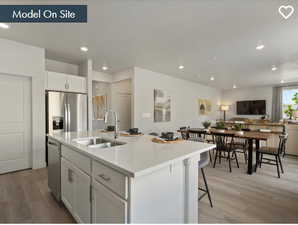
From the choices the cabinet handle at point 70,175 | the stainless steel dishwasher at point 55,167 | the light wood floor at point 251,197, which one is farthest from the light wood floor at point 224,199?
the cabinet handle at point 70,175

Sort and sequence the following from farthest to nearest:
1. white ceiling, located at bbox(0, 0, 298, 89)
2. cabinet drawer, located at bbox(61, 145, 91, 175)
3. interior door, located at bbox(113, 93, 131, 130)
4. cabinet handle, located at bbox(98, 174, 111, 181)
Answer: interior door, located at bbox(113, 93, 131, 130) < white ceiling, located at bbox(0, 0, 298, 89) < cabinet drawer, located at bbox(61, 145, 91, 175) < cabinet handle, located at bbox(98, 174, 111, 181)

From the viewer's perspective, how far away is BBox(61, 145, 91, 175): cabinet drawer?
134 centimetres

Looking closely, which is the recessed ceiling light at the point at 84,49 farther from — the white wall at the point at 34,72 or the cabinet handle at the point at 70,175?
the cabinet handle at the point at 70,175

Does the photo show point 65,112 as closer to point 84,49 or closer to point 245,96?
point 84,49

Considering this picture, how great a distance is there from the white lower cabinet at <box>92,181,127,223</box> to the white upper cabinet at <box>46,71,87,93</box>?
307cm

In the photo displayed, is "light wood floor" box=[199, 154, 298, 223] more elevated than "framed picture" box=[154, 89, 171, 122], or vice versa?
"framed picture" box=[154, 89, 171, 122]

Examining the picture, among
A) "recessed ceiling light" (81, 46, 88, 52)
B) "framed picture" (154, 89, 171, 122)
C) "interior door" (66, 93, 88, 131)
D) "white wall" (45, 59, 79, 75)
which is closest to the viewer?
"recessed ceiling light" (81, 46, 88, 52)

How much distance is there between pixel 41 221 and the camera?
5.50 ft

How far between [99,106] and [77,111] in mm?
1224

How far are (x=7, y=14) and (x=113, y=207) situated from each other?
2.86 meters

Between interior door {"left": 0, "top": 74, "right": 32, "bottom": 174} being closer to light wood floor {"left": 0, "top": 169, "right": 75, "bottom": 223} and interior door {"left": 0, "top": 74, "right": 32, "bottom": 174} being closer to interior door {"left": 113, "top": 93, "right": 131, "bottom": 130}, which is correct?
light wood floor {"left": 0, "top": 169, "right": 75, "bottom": 223}

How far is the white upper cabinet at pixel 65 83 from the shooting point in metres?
3.42

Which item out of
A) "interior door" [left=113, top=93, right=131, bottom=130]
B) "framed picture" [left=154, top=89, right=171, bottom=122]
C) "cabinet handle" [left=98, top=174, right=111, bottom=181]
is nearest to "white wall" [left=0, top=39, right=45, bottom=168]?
"interior door" [left=113, top=93, right=131, bottom=130]

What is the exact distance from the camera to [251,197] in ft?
7.09
